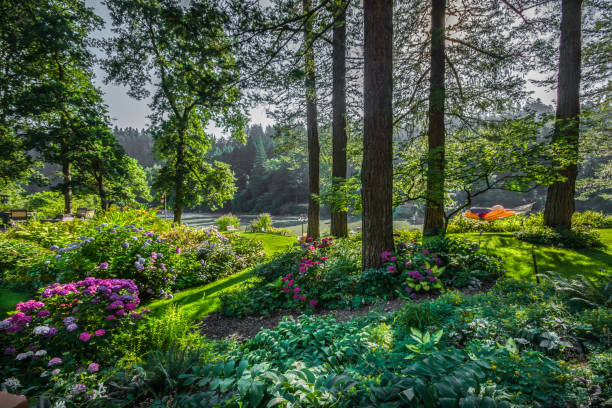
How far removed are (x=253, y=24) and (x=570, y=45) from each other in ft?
27.1

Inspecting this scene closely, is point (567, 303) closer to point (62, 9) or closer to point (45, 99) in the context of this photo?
point (45, 99)

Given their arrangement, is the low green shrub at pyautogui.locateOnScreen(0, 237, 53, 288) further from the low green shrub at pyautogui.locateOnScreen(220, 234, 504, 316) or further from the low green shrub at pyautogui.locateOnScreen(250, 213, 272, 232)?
the low green shrub at pyautogui.locateOnScreen(250, 213, 272, 232)

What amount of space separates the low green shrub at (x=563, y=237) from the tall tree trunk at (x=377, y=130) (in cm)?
480

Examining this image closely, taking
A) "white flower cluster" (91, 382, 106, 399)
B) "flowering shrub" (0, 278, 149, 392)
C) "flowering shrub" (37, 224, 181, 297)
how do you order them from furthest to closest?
"flowering shrub" (37, 224, 181, 297) < "flowering shrub" (0, 278, 149, 392) < "white flower cluster" (91, 382, 106, 399)

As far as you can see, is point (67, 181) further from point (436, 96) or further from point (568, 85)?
point (568, 85)

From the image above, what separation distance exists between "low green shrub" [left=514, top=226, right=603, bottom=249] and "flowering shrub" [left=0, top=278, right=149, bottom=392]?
835 cm

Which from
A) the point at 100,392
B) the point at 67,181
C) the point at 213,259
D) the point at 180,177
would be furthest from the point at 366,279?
the point at 67,181

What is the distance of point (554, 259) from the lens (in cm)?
458

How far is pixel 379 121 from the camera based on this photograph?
3.74m

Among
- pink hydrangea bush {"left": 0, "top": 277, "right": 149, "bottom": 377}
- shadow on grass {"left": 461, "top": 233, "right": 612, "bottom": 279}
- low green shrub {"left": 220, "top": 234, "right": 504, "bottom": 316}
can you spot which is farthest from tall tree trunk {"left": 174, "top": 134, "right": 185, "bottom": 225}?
shadow on grass {"left": 461, "top": 233, "right": 612, "bottom": 279}

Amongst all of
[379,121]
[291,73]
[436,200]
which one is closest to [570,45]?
[436,200]

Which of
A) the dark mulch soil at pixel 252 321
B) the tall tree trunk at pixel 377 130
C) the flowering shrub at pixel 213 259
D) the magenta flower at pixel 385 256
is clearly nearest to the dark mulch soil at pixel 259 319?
the dark mulch soil at pixel 252 321

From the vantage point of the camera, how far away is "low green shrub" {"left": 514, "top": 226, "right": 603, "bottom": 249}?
530cm

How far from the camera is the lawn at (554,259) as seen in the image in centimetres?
395
